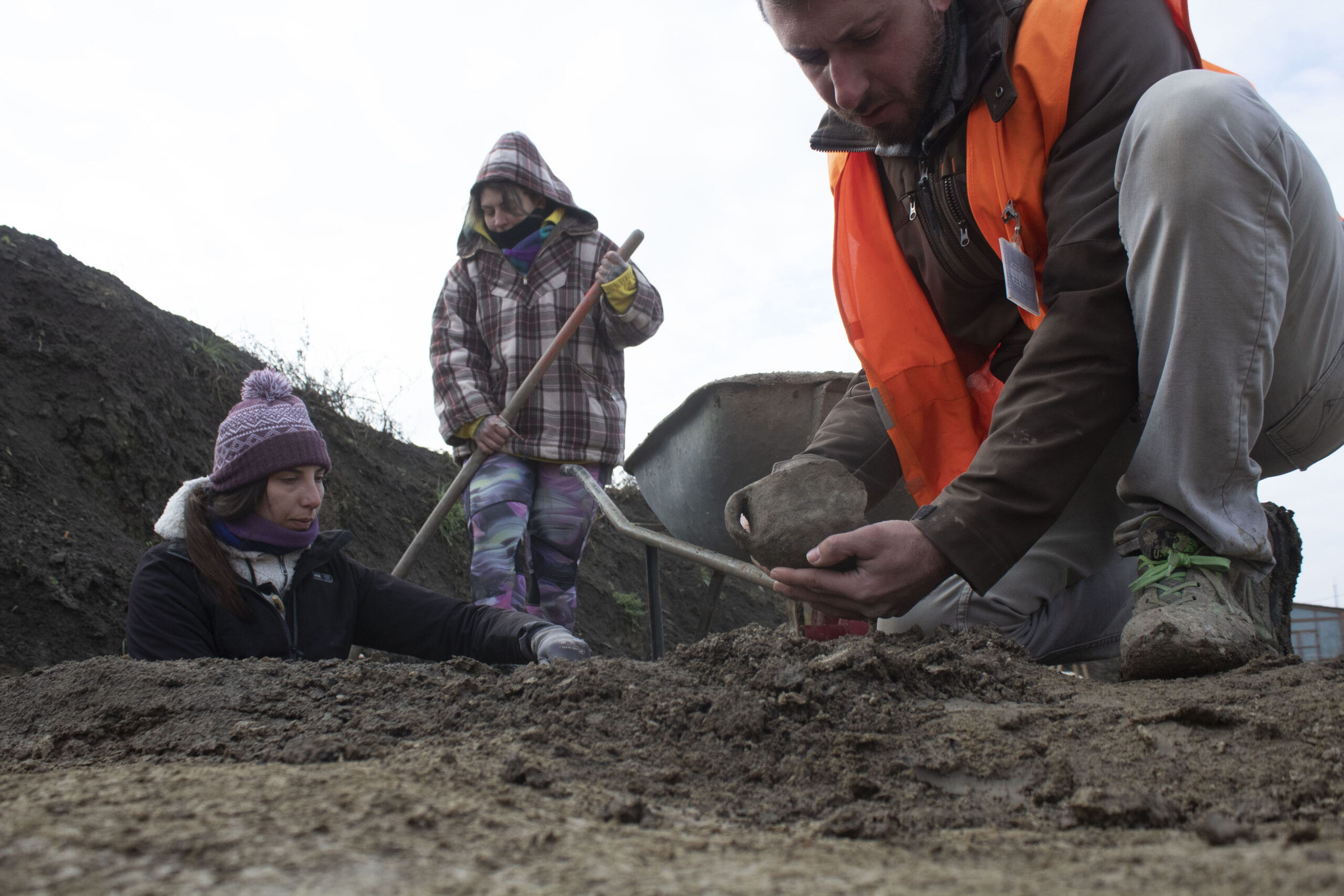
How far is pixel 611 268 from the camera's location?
352 centimetres

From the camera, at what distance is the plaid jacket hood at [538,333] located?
11.6ft

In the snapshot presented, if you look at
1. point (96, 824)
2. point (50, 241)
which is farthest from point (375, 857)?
point (50, 241)

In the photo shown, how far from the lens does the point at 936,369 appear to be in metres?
1.96

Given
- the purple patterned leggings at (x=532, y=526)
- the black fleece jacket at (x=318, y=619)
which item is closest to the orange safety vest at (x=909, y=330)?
the black fleece jacket at (x=318, y=619)

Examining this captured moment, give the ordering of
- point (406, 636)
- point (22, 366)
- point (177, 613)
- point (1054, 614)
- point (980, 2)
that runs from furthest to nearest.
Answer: point (22, 366), point (406, 636), point (177, 613), point (1054, 614), point (980, 2)

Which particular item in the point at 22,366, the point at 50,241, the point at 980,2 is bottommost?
the point at 22,366

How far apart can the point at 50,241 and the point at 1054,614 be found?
5.39m

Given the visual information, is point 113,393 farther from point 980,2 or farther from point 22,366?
point 980,2

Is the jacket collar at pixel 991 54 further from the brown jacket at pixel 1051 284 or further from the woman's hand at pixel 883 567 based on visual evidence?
the woman's hand at pixel 883 567

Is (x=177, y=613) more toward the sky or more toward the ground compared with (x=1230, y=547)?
more toward the ground

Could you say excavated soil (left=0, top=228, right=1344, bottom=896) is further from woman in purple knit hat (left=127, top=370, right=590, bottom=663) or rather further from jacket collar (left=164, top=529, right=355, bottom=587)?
jacket collar (left=164, top=529, right=355, bottom=587)

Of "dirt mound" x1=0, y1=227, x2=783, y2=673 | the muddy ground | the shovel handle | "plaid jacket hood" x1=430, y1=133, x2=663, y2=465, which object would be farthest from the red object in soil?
"dirt mound" x1=0, y1=227, x2=783, y2=673

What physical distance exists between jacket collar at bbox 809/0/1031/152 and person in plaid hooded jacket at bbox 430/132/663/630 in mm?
1959

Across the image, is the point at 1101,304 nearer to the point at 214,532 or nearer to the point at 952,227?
the point at 952,227
